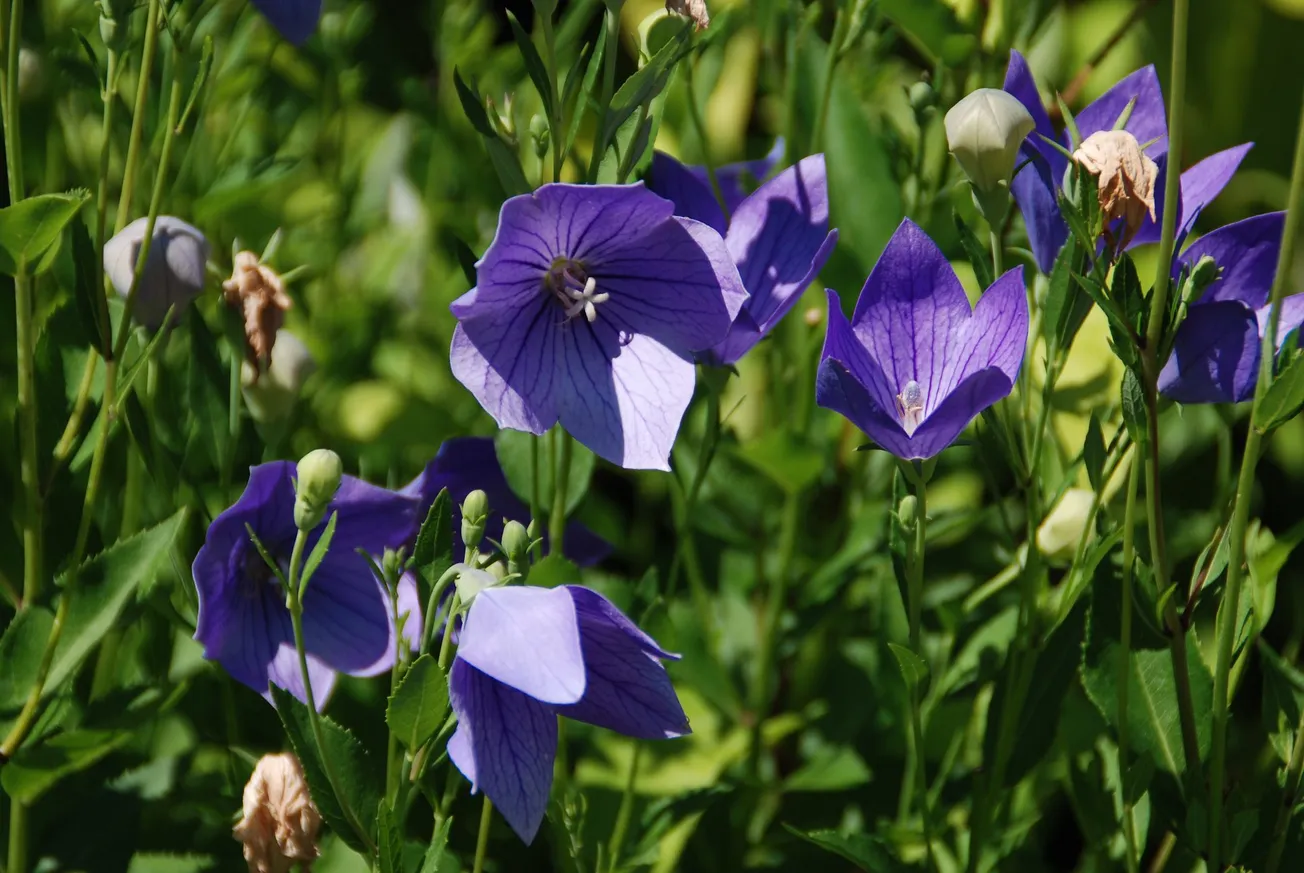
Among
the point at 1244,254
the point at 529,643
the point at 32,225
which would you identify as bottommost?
the point at 529,643

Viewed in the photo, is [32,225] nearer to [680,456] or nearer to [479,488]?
[479,488]

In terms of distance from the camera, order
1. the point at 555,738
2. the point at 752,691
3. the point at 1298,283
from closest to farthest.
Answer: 1. the point at 555,738
2. the point at 752,691
3. the point at 1298,283

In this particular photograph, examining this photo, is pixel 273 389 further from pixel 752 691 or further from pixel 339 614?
pixel 752 691

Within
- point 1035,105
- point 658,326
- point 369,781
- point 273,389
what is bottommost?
point 369,781

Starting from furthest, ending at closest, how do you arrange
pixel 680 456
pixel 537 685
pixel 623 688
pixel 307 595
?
pixel 680 456, pixel 307 595, pixel 623 688, pixel 537 685

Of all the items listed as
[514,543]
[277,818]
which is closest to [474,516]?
[514,543]

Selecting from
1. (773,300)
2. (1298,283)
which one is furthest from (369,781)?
(1298,283)

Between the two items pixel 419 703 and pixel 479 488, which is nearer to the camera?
pixel 419 703
